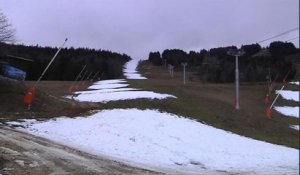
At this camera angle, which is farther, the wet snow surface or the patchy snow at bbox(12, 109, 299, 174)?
the patchy snow at bbox(12, 109, 299, 174)

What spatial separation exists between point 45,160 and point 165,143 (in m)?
9.74

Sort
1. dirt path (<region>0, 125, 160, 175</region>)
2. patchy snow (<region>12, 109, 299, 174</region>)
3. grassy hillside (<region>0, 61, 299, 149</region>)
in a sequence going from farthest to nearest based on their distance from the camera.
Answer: grassy hillside (<region>0, 61, 299, 149</region>)
patchy snow (<region>12, 109, 299, 174</region>)
dirt path (<region>0, 125, 160, 175</region>)

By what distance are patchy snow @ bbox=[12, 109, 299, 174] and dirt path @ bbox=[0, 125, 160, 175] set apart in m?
1.90

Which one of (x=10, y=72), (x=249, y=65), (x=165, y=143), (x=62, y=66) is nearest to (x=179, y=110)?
(x=165, y=143)

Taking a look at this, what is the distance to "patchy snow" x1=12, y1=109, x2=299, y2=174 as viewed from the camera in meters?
19.0

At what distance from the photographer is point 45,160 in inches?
524

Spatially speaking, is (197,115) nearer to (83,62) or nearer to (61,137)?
(61,137)

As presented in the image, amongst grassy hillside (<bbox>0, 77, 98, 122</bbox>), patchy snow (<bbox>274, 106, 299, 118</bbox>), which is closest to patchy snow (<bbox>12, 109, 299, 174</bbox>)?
grassy hillside (<bbox>0, 77, 98, 122</bbox>)

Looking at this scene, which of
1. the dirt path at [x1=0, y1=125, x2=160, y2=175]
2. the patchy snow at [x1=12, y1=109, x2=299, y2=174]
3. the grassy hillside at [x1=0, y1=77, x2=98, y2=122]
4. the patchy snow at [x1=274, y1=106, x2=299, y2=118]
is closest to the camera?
the dirt path at [x1=0, y1=125, x2=160, y2=175]

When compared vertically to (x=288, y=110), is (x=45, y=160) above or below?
above

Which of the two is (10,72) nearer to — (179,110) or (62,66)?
(179,110)

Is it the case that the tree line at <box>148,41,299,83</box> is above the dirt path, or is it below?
above

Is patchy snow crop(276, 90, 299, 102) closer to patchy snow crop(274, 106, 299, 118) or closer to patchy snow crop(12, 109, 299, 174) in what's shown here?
patchy snow crop(274, 106, 299, 118)

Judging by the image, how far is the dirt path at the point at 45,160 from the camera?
12.1 m
